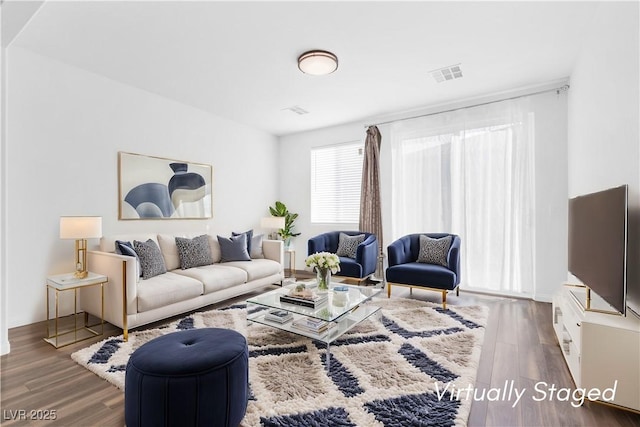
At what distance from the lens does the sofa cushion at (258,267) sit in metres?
3.96

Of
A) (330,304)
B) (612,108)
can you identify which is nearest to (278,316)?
(330,304)

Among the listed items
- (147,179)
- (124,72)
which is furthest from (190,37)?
(147,179)

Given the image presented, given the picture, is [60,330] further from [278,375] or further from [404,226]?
[404,226]

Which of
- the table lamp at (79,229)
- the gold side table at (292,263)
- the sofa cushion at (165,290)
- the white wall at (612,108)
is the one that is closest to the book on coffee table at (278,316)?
the sofa cushion at (165,290)

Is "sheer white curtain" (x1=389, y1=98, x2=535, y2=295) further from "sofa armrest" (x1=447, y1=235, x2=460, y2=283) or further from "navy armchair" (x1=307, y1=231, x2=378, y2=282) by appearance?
"sofa armrest" (x1=447, y1=235, x2=460, y2=283)

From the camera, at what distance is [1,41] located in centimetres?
240

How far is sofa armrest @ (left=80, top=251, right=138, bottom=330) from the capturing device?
2705 mm

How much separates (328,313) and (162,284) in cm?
173

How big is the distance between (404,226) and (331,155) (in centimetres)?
195

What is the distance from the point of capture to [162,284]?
3020 millimetres

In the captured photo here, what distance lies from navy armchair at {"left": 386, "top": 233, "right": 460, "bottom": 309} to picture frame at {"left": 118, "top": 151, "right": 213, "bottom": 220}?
291 cm

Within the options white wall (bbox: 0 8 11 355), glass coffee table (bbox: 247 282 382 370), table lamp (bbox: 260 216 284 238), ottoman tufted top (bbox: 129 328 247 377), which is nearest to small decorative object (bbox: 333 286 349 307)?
glass coffee table (bbox: 247 282 382 370)

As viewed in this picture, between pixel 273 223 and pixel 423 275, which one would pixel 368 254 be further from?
pixel 273 223

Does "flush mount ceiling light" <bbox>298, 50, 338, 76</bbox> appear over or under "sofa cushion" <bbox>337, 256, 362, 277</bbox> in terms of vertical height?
over
